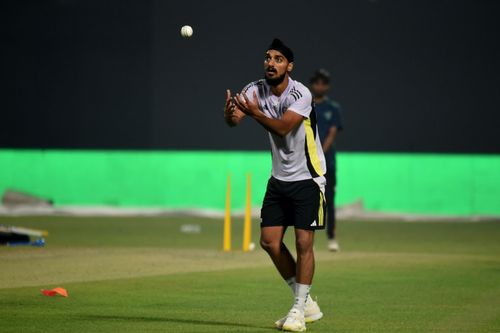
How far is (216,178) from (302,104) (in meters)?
16.2

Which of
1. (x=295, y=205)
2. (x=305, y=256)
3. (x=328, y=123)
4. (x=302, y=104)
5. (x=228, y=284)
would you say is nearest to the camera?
(x=302, y=104)

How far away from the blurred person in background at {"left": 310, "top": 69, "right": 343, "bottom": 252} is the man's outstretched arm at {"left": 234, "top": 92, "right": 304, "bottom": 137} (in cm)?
685

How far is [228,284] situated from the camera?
1207 centimetres

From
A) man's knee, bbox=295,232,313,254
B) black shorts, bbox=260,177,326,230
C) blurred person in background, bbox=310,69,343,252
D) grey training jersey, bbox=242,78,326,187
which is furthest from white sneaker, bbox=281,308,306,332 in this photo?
blurred person in background, bbox=310,69,343,252

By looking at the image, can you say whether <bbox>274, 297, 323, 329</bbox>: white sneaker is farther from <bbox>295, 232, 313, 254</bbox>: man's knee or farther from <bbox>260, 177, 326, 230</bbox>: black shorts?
<bbox>260, 177, 326, 230</bbox>: black shorts

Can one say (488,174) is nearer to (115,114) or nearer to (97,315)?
(115,114)

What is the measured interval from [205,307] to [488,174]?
597 inches

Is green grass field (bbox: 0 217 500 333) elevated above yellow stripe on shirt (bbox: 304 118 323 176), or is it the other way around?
yellow stripe on shirt (bbox: 304 118 323 176)

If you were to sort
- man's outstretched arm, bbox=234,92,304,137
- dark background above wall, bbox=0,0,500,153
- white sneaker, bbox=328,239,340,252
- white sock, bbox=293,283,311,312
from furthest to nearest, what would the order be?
dark background above wall, bbox=0,0,500,153, white sneaker, bbox=328,239,340,252, white sock, bbox=293,283,311,312, man's outstretched arm, bbox=234,92,304,137

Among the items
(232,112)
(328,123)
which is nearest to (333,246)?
(328,123)

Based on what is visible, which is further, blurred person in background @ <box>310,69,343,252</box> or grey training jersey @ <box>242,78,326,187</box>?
blurred person in background @ <box>310,69,343,252</box>

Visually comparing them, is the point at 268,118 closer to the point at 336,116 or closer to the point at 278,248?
the point at 278,248

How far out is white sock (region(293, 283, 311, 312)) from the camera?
355 inches

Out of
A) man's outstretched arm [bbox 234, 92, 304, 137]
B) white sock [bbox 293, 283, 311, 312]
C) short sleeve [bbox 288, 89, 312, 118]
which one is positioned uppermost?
short sleeve [bbox 288, 89, 312, 118]
